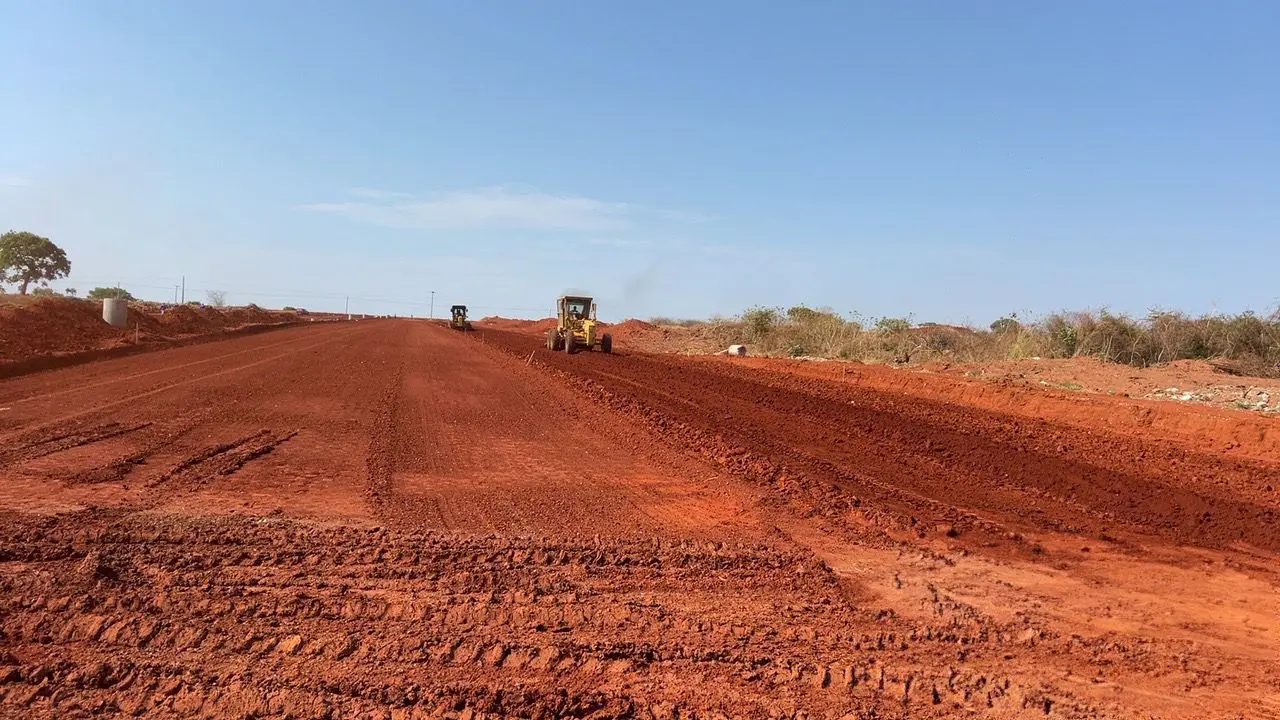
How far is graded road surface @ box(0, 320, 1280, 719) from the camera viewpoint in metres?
4.12

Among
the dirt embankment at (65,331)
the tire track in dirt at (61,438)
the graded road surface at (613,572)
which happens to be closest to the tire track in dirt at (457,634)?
the graded road surface at (613,572)

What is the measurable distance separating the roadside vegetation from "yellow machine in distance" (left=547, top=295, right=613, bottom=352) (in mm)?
10902

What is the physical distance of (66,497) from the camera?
7.43 m

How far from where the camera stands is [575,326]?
111 feet

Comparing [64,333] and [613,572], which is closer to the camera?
[613,572]

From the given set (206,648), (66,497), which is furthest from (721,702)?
(66,497)

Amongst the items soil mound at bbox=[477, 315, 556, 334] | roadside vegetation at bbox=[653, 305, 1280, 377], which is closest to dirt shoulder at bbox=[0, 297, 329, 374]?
roadside vegetation at bbox=[653, 305, 1280, 377]

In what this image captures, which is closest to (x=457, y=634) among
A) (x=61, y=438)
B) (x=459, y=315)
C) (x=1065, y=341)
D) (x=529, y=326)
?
(x=61, y=438)

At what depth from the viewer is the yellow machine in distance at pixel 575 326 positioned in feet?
109

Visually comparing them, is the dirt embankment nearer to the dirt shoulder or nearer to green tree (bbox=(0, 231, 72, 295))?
the dirt shoulder

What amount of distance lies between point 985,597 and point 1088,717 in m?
1.80

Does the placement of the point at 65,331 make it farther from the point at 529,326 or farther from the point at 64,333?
the point at 529,326

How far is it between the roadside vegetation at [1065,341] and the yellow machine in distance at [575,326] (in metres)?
10.9

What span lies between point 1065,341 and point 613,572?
2682 cm
